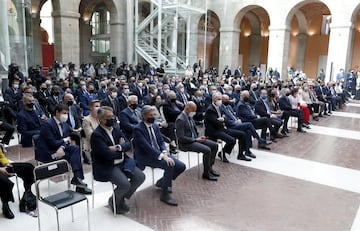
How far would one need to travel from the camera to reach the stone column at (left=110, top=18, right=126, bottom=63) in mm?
21875

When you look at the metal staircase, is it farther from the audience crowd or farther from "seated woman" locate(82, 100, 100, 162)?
"seated woman" locate(82, 100, 100, 162)

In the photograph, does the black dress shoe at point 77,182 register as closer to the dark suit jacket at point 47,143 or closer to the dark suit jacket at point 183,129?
the dark suit jacket at point 47,143

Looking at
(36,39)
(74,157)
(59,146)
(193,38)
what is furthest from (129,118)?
(36,39)

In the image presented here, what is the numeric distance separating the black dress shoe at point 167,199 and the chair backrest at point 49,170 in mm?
1555

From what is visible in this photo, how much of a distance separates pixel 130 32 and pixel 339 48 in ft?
46.4

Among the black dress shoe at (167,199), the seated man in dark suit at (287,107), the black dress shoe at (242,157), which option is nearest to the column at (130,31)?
the seated man in dark suit at (287,107)

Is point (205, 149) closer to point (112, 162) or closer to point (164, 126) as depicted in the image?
point (164, 126)

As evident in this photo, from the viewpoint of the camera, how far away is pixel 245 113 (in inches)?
326

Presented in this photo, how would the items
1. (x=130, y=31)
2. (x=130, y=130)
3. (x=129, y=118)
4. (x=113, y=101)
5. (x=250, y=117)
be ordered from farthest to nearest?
(x=130, y=31)
(x=113, y=101)
(x=250, y=117)
(x=129, y=118)
(x=130, y=130)

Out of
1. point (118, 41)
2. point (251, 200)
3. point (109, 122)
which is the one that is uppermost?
point (118, 41)

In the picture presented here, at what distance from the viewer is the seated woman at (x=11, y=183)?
4.12 meters

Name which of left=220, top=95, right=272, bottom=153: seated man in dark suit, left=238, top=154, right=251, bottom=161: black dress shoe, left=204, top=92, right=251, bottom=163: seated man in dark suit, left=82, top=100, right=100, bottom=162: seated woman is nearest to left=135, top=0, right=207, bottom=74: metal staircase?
left=220, top=95, right=272, bottom=153: seated man in dark suit

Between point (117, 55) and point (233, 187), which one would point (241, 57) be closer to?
point (117, 55)

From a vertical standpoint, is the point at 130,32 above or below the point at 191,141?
above
